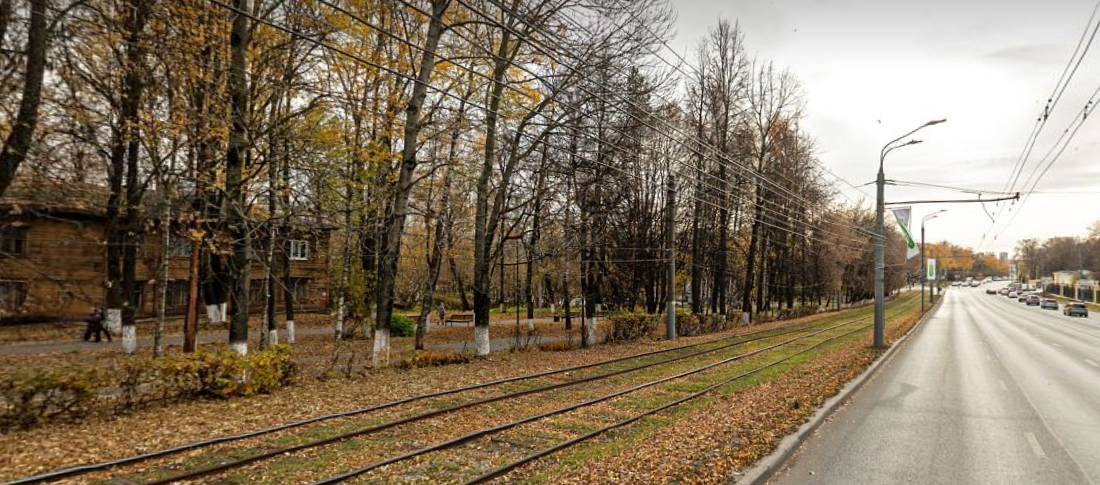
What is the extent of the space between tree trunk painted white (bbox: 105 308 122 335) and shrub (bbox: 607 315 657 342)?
807 inches

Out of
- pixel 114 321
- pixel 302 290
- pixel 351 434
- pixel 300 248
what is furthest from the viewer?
pixel 302 290

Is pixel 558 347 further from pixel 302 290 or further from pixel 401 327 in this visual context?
pixel 302 290

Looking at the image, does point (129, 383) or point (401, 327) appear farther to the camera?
point (401, 327)

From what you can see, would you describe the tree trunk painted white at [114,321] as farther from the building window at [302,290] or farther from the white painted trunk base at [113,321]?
the building window at [302,290]

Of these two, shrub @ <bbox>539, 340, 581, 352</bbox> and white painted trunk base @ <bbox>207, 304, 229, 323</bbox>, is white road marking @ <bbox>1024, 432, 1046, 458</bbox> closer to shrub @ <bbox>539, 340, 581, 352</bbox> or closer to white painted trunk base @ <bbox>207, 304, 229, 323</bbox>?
shrub @ <bbox>539, 340, 581, 352</bbox>

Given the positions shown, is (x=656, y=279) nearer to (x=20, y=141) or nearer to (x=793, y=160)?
(x=793, y=160)

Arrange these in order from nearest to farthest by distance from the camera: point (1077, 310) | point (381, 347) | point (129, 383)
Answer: point (129, 383) → point (381, 347) → point (1077, 310)

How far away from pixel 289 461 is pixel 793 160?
144 feet

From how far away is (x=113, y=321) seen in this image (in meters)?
23.3

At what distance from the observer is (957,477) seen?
283 inches

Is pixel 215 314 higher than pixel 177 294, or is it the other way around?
pixel 177 294

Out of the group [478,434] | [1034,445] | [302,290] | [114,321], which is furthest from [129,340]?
[1034,445]

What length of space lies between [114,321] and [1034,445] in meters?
29.3

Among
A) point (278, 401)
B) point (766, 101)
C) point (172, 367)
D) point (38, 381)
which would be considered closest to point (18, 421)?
point (38, 381)
